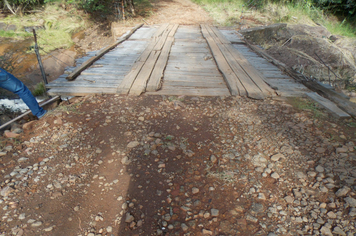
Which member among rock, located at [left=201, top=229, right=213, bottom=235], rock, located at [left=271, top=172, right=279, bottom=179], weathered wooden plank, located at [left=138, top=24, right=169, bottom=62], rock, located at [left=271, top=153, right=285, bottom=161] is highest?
weathered wooden plank, located at [left=138, top=24, right=169, bottom=62]

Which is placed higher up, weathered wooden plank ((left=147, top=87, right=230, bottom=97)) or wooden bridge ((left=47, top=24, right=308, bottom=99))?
wooden bridge ((left=47, top=24, right=308, bottom=99))

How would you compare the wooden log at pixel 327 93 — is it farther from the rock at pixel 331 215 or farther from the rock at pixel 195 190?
the rock at pixel 195 190

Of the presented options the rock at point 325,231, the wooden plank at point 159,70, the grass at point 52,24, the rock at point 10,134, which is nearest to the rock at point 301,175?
the rock at point 325,231

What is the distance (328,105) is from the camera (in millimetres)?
3363

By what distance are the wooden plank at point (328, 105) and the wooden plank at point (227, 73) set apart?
44.0 inches

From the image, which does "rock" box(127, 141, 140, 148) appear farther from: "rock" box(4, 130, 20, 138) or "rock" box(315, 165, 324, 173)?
"rock" box(315, 165, 324, 173)

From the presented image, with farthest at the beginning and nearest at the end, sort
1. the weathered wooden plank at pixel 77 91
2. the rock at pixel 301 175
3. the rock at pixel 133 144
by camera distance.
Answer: the weathered wooden plank at pixel 77 91 < the rock at pixel 133 144 < the rock at pixel 301 175

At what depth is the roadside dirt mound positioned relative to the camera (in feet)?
18.2

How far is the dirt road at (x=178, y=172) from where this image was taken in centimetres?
188

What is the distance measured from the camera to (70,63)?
27.6ft

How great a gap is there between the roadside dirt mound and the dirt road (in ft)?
9.28

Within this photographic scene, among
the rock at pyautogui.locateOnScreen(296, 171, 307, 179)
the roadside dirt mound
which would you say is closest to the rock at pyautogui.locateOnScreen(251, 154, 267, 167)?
the rock at pyautogui.locateOnScreen(296, 171, 307, 179)

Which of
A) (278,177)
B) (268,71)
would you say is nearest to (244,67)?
(268,71)

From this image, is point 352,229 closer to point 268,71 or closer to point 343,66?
point 268,71
